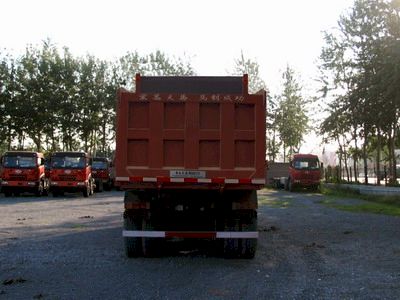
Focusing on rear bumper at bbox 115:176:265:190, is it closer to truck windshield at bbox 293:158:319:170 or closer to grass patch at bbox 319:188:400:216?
grass patch at bbox 319:188:400:216

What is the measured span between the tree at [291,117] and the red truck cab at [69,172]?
26.8 meters

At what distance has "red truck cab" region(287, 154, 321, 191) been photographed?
135ft

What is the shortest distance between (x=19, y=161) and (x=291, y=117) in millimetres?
29647

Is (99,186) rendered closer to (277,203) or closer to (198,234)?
(277,203)

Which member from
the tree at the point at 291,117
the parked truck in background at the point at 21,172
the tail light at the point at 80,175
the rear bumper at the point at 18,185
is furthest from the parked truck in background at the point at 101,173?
the tree at the point at 291,117

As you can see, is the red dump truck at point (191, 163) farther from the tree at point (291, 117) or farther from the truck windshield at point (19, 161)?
the tree at point (291, 117)

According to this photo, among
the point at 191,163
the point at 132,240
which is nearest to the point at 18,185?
the point at 132,240

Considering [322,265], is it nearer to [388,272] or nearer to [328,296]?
[388,272]

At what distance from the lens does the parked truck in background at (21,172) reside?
1267 inches

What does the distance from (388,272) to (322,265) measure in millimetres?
1160

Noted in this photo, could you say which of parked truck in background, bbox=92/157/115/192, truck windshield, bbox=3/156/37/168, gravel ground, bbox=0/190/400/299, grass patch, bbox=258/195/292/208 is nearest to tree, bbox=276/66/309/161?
parked truck in background, bbox=92/157/115/192

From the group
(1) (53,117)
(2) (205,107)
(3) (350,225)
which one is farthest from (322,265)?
(1) (53,117)

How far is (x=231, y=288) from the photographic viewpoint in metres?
7.91

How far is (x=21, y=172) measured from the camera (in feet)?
106
